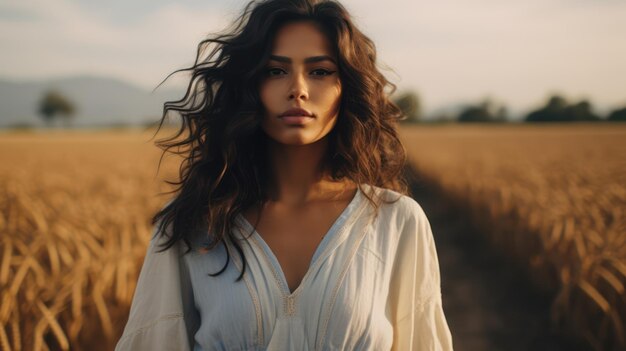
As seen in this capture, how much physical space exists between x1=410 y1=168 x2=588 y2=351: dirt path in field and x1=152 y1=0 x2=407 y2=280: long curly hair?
235cm

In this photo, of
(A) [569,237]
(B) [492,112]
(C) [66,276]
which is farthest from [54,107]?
(A) [569,237]

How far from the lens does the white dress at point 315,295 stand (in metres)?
1.34

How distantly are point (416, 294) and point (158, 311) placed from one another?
0.74 m

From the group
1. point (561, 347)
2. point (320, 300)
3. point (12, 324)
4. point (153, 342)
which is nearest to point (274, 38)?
point (320, 300)

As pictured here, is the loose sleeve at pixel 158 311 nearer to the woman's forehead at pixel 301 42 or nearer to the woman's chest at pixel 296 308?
the woman's chest at pixel 296 308

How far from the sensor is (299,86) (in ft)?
4.66

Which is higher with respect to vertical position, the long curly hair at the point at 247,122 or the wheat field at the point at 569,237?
the long curly hair at the point at 247,122

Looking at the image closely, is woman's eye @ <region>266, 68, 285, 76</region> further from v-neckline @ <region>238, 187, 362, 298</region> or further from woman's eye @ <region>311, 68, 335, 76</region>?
v-neckline @ <region>238, 187, 362, 298</region>

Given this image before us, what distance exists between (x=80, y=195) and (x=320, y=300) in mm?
5305

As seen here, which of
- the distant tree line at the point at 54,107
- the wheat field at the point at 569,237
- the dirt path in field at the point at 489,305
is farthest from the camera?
the distant tree line at the point at 54,107

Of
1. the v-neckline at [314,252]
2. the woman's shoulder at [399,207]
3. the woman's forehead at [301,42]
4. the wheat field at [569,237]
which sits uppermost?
the woman's forehead at [301,42]

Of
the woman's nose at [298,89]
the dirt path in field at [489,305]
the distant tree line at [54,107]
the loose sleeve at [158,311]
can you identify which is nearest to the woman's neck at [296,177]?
the woman's nose at [298,89]

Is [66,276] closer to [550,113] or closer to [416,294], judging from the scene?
[416,294]

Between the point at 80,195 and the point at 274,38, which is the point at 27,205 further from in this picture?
the point at 274,38
